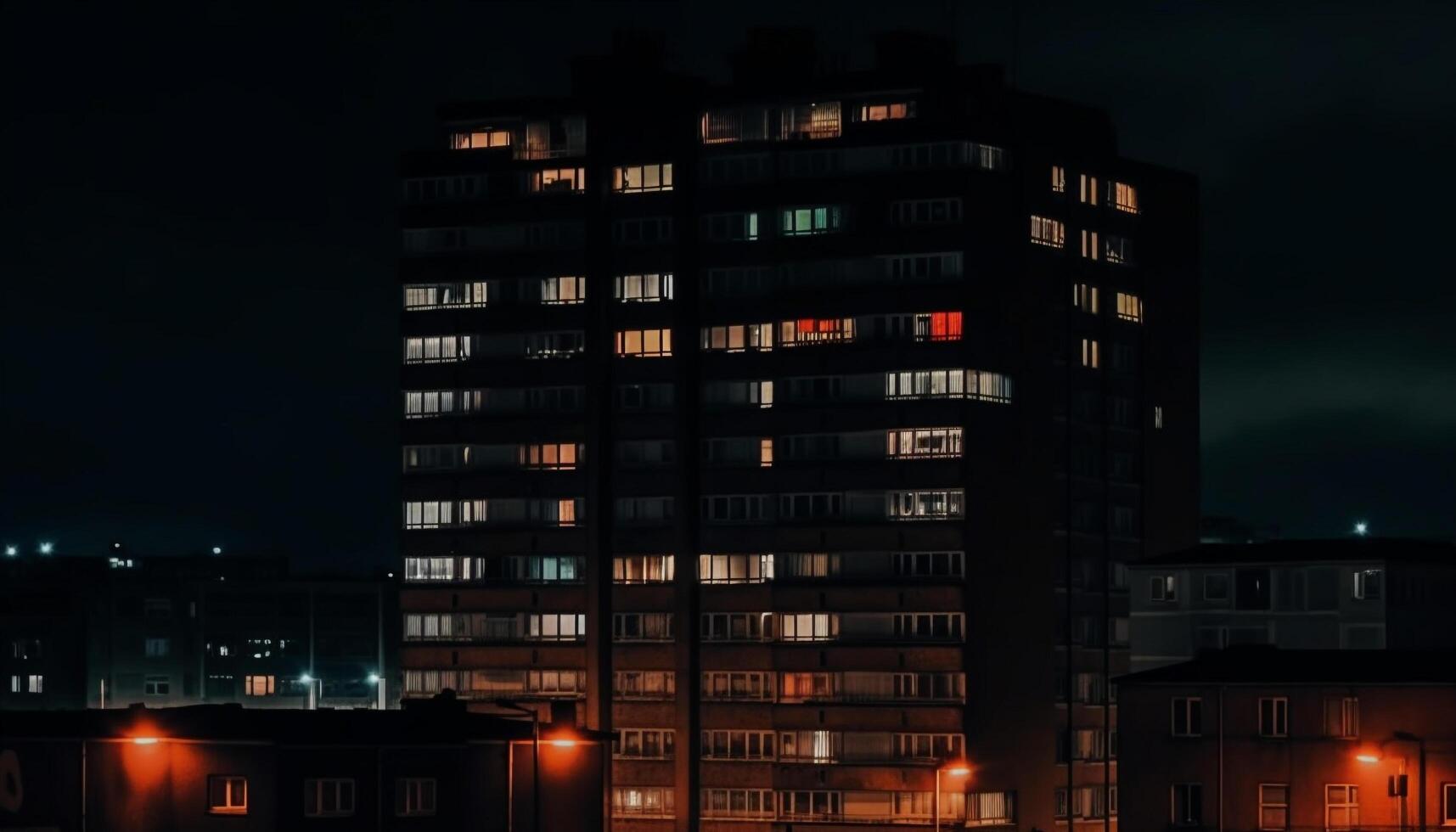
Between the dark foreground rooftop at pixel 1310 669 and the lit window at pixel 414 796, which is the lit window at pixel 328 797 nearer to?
the lit window at pixel 414 796

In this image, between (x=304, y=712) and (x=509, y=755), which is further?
(x=304, y=712)

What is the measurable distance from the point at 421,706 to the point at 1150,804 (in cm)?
3592

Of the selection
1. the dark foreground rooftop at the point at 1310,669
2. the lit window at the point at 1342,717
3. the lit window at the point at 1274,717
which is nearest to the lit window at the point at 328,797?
the dark foreground rooftop at the point at 1310,669

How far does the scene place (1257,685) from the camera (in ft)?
539

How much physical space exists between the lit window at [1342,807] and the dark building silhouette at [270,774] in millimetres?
35664

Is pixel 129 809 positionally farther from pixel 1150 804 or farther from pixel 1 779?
pixel 1150 804

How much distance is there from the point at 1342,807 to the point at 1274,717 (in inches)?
215

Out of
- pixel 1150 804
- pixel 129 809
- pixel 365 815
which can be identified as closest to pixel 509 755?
pixel 365 815

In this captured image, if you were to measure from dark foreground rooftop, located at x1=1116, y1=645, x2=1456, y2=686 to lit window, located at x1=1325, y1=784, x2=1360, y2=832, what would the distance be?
498cm

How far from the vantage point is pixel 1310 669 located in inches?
6501

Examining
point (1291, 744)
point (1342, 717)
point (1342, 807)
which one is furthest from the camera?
point (1291, 744)

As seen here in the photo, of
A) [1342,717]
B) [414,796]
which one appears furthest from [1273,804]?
[414,796]

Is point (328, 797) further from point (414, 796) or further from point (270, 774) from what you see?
point (414, 796)

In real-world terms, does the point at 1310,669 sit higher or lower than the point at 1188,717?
higher
